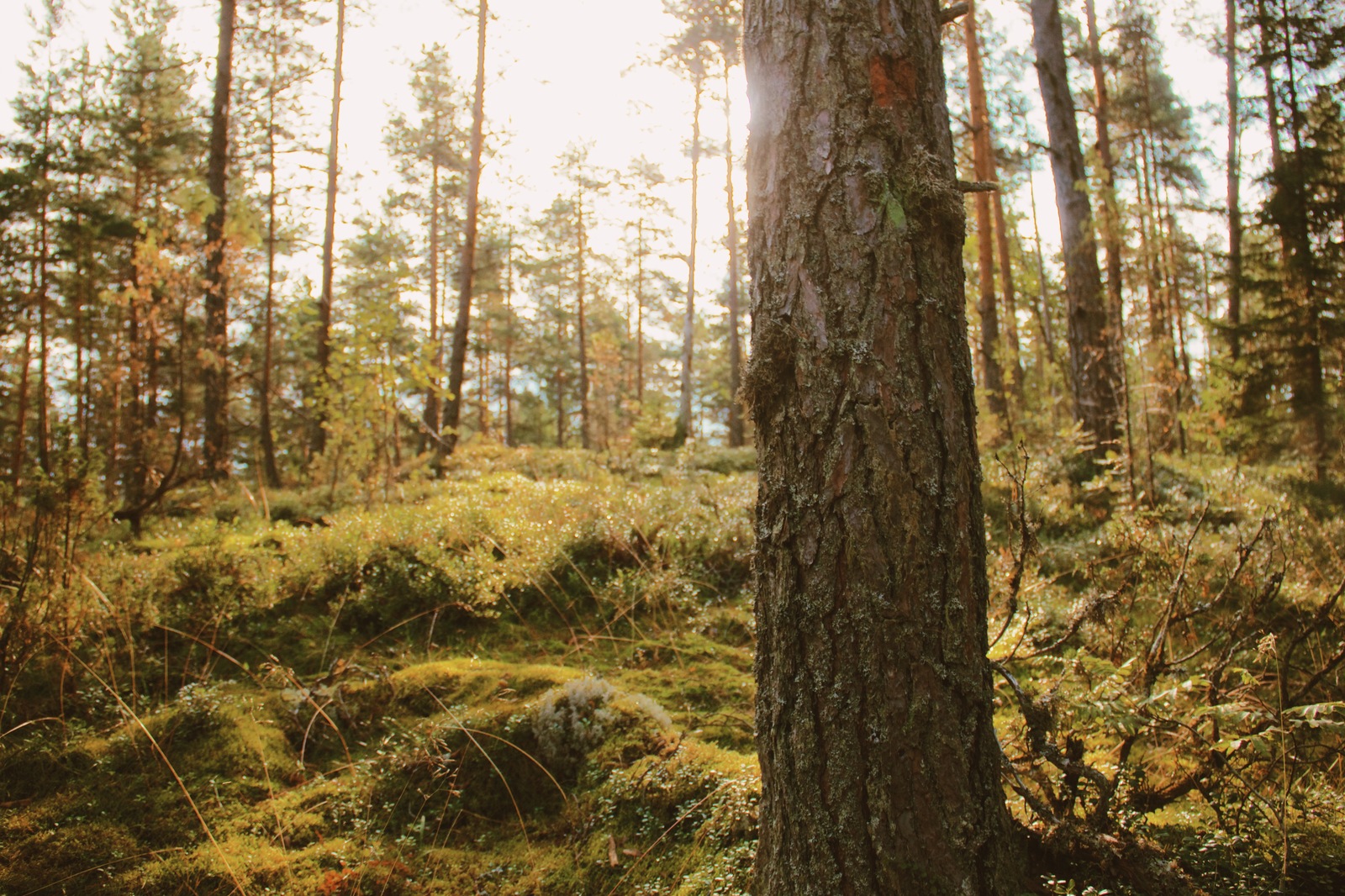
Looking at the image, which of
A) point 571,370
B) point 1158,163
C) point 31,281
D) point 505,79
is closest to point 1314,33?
point 1158,163

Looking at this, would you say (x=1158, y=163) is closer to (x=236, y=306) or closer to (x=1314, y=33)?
(x=1314, y=33)

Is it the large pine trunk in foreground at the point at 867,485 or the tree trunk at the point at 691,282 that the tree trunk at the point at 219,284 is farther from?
the tree trunk at the point at 691,282

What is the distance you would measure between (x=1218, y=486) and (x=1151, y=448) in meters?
1.14

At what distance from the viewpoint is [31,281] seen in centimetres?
1394

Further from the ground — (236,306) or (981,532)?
(236,306)

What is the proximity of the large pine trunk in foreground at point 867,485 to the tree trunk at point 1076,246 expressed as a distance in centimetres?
590

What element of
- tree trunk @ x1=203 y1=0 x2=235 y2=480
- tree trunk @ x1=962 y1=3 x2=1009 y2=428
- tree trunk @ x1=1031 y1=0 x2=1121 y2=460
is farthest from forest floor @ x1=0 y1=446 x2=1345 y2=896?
tree trunk @ x1=962 y1=3 x2=1009 y2=428

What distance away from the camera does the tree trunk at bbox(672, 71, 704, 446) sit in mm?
16391

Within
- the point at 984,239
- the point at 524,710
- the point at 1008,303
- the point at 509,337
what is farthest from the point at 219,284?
the point at 509,337

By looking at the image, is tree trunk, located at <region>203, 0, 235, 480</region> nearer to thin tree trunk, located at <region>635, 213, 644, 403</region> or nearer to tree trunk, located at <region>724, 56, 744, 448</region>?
tree trunk, located at <region>724, 56, 744, 448</region>

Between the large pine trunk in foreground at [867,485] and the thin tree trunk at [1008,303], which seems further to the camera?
the thin tree trunk at [1008,303]

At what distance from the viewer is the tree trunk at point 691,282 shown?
16391 millimetres

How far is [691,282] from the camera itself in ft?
56.0

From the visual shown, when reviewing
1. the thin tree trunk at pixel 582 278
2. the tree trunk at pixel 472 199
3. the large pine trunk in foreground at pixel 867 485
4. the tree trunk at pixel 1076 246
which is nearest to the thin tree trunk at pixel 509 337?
the thin tree trunk at pixel 582 278
